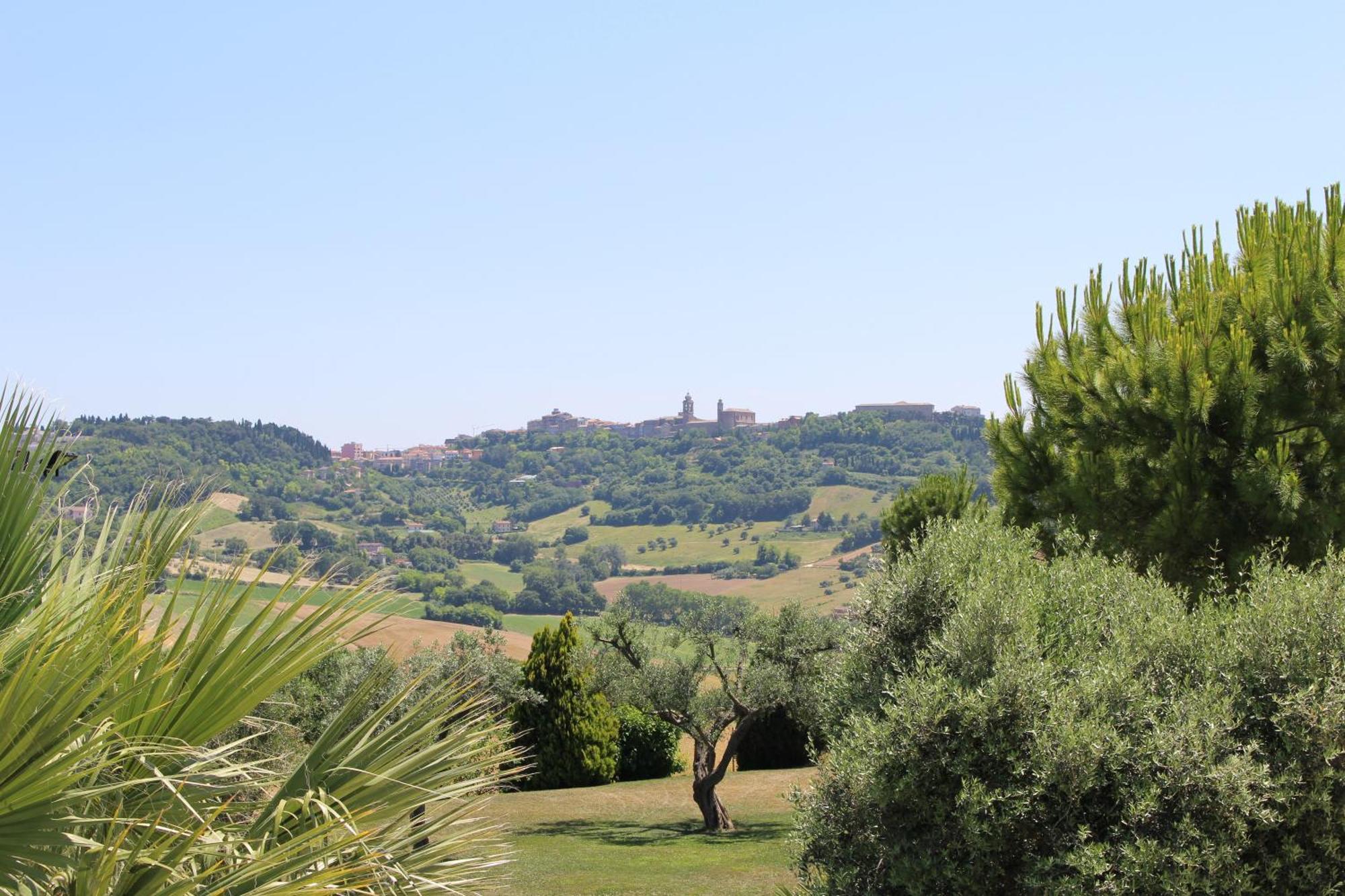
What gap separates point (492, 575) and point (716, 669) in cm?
12884

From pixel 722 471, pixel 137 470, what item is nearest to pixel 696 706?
pixel 137 470

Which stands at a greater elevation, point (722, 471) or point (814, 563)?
point (722, 471)

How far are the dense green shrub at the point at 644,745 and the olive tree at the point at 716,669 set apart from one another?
15.0 feet

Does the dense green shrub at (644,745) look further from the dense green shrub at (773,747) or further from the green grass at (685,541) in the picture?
the green grass at (685,541)

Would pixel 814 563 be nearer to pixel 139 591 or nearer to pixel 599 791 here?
pixel 599 791

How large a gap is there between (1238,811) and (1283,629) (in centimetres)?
111

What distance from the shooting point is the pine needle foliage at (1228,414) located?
32.9 feet

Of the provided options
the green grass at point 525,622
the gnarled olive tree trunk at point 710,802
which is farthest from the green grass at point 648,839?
the green grass at point 525,622

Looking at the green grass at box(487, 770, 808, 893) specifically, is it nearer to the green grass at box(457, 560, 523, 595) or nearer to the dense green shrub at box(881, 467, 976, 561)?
the dense green shrub at box(881, 467, 976, 561)


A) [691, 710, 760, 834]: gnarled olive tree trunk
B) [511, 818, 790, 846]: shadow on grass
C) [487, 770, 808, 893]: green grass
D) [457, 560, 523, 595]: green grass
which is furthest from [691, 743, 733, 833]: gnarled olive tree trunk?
[457, 560, 523, 595]: green grass

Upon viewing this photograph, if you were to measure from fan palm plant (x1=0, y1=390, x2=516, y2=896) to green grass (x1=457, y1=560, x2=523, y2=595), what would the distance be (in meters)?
126

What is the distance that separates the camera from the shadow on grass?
18.6 meters

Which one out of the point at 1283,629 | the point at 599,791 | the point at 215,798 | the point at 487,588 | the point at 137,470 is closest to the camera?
the point at 215,798

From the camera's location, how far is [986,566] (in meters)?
7.23
